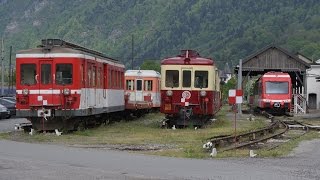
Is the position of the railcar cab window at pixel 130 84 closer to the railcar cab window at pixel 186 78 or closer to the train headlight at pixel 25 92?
the railcar cab window at pixel 186 78

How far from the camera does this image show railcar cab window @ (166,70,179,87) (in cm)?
3081

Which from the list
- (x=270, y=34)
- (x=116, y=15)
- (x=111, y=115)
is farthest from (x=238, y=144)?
(x=116, y=15)

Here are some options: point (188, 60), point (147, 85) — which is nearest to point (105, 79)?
point (188, 60)

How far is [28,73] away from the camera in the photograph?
26.0 m

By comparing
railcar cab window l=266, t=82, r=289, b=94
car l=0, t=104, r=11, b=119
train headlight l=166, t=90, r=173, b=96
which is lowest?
car l=0, t=104, r=11, b=119

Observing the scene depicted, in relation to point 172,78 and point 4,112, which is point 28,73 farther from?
point 4,112

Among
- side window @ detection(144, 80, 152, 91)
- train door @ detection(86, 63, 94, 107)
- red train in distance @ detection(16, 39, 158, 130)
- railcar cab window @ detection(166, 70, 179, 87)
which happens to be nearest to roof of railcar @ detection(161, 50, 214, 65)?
railcar cab window @ detection(166, 70, 179, 87)

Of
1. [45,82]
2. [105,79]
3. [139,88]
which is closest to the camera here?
[45,82]

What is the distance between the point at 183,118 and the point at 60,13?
148337mm

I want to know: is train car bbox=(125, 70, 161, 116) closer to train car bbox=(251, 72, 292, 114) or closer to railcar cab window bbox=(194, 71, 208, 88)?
train car bbox=(251, 72, 292, 114)

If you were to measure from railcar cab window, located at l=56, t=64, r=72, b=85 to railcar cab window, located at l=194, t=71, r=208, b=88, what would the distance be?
280 inches

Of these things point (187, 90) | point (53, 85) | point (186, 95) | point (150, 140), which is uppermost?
point (53, 85)

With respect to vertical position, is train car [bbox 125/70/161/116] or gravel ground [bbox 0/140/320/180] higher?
train car [bbox 125/70/161/116]

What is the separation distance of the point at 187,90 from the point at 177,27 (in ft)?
404
